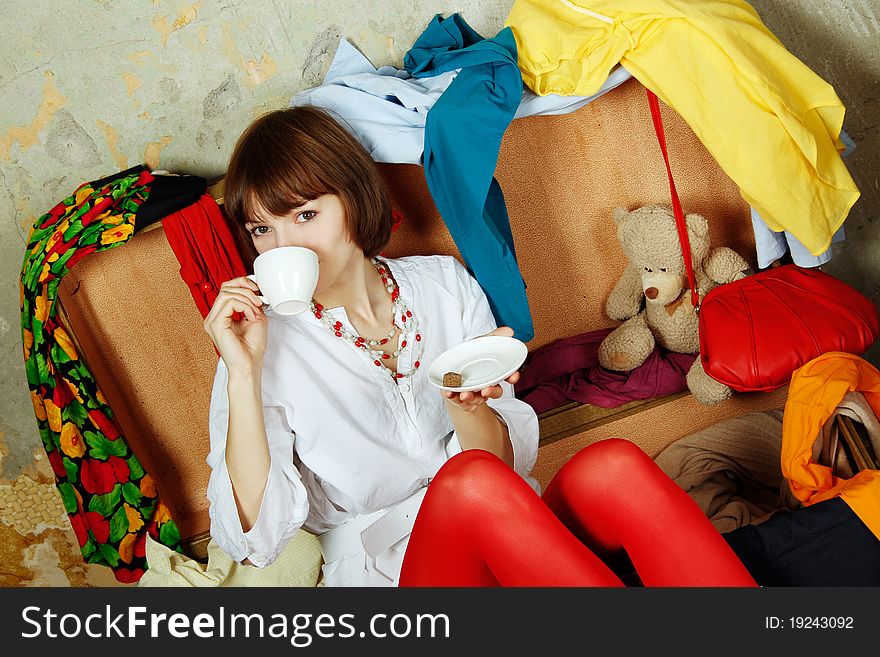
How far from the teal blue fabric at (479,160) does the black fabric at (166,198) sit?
0.51 meters

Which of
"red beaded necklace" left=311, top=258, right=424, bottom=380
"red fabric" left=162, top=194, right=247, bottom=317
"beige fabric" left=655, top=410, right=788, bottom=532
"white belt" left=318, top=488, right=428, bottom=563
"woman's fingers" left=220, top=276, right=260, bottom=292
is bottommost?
"beige fabric" left=655, top=410, right=788, bottom=532

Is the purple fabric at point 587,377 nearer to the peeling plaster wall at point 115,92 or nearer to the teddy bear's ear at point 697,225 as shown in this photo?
the teddy bear's ear at point 697,225

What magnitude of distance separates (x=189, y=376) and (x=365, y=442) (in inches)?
25.6

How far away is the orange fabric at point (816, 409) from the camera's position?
1643mm

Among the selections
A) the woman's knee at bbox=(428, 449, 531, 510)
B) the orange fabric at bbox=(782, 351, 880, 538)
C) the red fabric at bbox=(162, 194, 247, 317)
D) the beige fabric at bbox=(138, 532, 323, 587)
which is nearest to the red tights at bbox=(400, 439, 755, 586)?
the woman's knee at bbox=(428, 449, 531, 510)

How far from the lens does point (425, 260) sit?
67.2 inches

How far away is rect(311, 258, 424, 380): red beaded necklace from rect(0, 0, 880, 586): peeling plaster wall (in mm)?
689

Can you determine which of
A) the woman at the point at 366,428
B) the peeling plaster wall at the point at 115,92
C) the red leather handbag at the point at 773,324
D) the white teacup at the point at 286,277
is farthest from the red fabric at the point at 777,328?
the white teacup at the point at 286,277

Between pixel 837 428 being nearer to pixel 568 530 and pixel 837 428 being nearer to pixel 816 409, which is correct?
pixel 816 409

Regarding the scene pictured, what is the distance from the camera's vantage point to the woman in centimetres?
122

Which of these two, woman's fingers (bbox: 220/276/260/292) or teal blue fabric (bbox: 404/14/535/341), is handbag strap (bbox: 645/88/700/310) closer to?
teal blue fabric (bbox: 404/14/535/341)

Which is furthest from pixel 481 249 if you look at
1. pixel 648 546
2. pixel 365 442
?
pixel 648 546

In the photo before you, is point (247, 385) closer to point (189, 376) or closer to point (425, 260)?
point (425, 260)

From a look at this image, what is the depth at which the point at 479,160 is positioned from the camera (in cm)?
171
